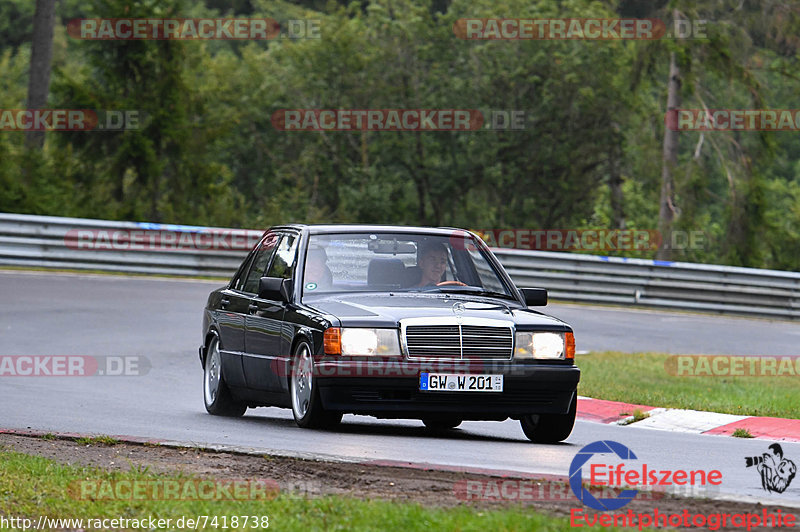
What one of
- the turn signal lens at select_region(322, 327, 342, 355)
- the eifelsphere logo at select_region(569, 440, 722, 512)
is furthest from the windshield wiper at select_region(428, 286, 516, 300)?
the eifelsphere logo at select_region(569, 440, 722, 512)

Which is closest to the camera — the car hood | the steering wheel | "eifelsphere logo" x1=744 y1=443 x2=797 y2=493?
"eifelsphere logo" x1=744 y1=443 x2=797 y2=493

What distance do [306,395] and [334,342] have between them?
61 centimetres

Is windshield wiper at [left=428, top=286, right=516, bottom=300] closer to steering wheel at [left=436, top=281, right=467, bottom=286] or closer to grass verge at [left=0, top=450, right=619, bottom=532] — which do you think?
steering wheel at [left=436, top=281, right=467, bottom=286]

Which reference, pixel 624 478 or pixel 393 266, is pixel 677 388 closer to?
pixel 393 266

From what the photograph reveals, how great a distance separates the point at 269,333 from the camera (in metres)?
10.5

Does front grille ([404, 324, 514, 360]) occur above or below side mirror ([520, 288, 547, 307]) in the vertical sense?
below

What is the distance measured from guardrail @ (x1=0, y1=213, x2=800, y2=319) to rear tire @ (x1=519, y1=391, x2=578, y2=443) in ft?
49.0

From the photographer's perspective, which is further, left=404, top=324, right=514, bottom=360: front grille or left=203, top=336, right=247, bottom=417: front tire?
left=203, top=336, right=247, bottom=417: front tire

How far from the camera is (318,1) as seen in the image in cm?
6209

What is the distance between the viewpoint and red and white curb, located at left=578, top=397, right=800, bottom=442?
1200 cm

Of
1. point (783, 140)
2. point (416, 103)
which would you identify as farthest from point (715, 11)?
point (783, 140)

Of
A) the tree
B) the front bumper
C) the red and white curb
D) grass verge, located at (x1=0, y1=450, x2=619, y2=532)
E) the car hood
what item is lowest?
the red and white curb

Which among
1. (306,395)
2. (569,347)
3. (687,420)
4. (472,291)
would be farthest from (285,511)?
(687,420)

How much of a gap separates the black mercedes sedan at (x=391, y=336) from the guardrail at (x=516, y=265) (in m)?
13.5
